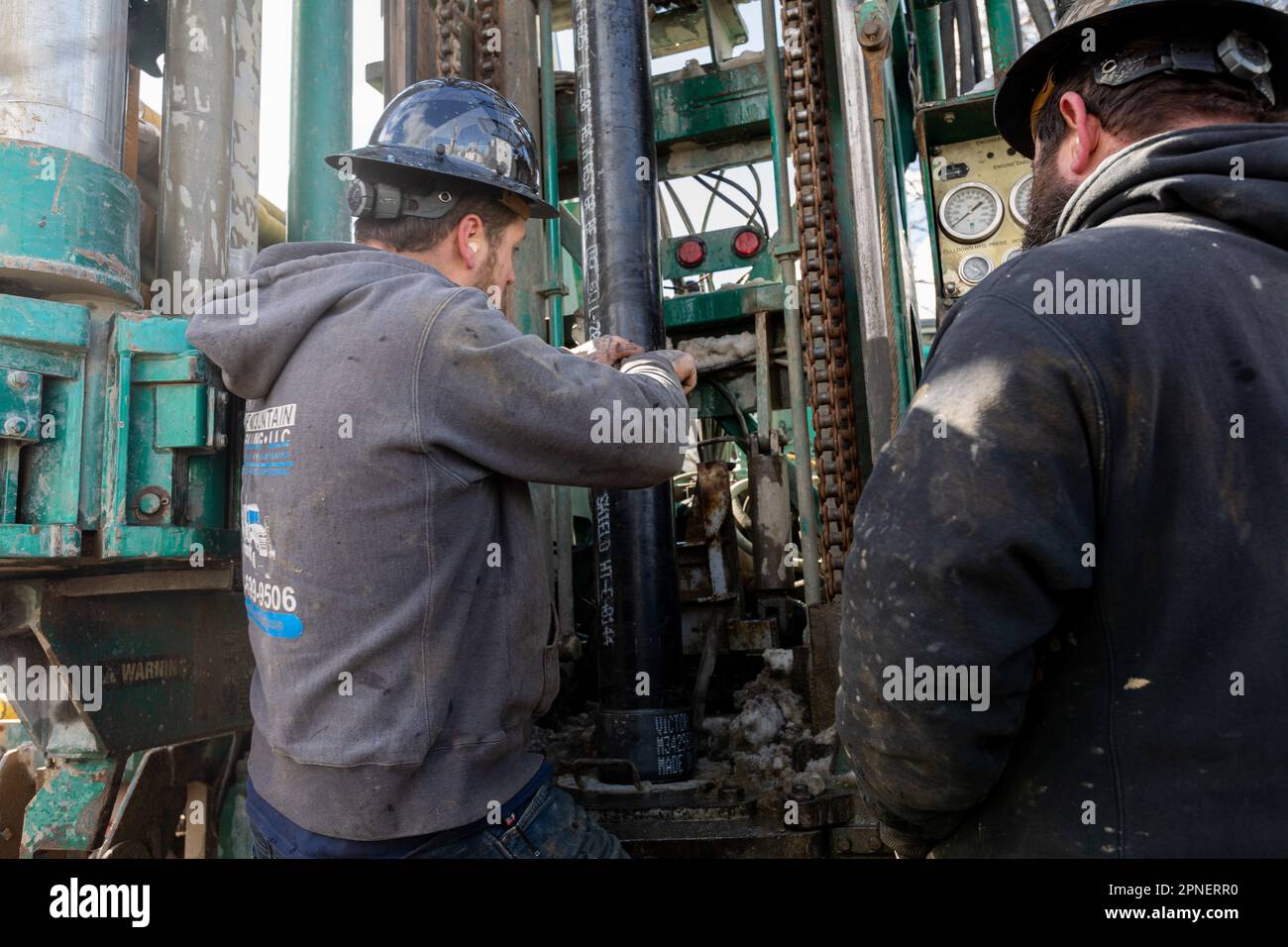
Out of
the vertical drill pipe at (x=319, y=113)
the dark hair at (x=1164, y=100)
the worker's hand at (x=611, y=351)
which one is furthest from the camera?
the vertical drill pipe at (x=319, y=113)

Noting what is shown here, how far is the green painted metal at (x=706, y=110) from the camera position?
444 centimetres

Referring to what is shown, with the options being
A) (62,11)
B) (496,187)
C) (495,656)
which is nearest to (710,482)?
(496,187)

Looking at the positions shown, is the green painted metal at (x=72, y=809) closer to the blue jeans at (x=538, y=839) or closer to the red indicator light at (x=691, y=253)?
the blue jeans at (x=538, y=839)

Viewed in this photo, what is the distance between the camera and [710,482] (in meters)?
3.67

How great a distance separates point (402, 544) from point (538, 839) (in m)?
0.57

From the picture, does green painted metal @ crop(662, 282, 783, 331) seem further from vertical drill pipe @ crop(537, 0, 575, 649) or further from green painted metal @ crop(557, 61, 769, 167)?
green painted metal @ crop(557, 61, 769, 167)

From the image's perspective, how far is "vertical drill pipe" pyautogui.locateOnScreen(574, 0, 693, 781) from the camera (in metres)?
2.76

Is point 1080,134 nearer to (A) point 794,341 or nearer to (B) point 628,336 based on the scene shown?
(B) point 628,336

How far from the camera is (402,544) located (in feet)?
5.31

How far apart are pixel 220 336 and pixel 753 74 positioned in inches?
130

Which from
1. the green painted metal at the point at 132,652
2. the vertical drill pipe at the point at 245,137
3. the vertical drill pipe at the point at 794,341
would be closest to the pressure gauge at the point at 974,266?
the vertical drill pipe at the point at 794,341

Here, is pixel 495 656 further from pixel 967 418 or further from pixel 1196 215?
pixel 1196 215

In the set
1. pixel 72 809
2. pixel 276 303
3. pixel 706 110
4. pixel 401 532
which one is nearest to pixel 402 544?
pixel 401 532

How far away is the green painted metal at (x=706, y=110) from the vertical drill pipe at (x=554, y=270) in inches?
13.7
